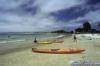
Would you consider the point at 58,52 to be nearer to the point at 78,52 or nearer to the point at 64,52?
the point at 64,52

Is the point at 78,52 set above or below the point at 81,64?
below

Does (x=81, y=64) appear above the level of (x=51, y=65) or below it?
above

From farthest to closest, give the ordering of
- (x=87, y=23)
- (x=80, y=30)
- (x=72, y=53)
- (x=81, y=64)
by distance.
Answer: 1. (x=80, y=30)
2. (x=87, y=23)
3. (x=72, y=53)
4. (x=81, y=64)

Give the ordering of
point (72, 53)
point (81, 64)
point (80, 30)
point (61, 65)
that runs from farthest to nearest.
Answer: point (80, 30) < point (72, 53) < point (61, 65) < point (81, 64)

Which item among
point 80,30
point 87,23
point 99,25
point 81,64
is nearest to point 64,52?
point 81,64

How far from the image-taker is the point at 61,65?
11.9m

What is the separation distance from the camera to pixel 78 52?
1872 cm

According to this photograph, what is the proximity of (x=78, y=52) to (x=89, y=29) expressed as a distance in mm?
137377

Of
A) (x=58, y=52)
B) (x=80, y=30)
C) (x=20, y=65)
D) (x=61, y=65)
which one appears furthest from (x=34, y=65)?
(x=80, y=30)

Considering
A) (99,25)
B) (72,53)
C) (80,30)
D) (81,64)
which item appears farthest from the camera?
(80,30)

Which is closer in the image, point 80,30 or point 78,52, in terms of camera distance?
point 78,52

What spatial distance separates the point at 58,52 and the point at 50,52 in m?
0.89

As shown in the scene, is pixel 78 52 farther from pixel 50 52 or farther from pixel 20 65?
pixel 20 65

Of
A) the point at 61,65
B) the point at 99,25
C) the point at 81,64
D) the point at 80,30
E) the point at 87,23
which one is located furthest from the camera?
the point at 80,30
